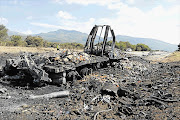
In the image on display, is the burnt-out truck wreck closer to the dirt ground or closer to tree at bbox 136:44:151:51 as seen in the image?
the dirt ground

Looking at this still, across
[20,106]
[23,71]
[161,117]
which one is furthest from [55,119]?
[23,71]

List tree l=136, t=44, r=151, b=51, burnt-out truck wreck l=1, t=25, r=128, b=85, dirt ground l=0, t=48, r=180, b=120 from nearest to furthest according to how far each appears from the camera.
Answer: dirt ground l=0, t=48, r=180, b=120 < burnt-out truck wreck l=1, t=25, r=128, b=85 < tree l=136, t=44, r=151, b=51

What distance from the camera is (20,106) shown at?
523cm

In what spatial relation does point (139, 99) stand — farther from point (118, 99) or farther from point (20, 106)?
point (20, 106)

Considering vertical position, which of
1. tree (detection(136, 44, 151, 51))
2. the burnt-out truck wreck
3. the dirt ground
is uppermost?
tree (detection(136, 44, 151, 51))

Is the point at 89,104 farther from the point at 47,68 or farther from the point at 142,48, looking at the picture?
the point at 142,48

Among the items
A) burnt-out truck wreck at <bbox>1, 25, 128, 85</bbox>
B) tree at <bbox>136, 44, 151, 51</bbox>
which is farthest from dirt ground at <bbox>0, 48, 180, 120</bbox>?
tree at <bbox>136, 44, 151, 51</bbox>

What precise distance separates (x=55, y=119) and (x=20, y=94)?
9.07 feet

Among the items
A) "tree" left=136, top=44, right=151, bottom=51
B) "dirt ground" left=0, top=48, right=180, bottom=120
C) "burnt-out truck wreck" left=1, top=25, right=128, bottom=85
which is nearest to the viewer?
"dirt ground" left=0, top=48, right=180, bottom=120

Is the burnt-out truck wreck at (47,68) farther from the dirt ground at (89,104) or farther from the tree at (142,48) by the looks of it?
the tree at (142,48)

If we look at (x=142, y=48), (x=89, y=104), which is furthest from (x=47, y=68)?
(x=142, y=48)

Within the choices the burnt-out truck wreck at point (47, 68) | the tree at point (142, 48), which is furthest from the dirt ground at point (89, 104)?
the tree at point (142, 48)

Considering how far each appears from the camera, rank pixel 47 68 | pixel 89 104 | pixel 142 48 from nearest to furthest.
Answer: pixel 89 104, pixel 47 68, pixel 142 48

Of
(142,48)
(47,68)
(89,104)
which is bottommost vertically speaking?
(89,104)
